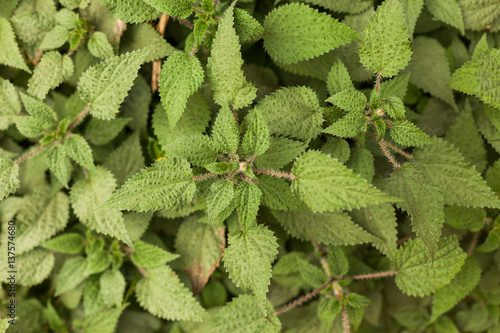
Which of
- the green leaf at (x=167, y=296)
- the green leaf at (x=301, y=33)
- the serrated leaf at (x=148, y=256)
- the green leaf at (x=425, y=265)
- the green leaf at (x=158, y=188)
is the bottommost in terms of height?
the green leaf at (x=167, y=296)

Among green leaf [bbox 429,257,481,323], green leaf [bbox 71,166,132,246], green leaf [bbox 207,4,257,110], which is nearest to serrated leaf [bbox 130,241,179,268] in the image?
green leaf [bbox 71,166,132,246]

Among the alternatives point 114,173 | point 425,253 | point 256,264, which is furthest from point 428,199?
point 114,173

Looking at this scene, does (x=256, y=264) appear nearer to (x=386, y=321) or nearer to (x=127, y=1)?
(x=127, y=1)

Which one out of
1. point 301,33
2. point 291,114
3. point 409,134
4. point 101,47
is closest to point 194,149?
point 291,114

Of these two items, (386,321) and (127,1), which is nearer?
(127,1)

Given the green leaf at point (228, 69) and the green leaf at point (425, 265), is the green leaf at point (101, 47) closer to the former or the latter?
the green leaf at point (228, 69)

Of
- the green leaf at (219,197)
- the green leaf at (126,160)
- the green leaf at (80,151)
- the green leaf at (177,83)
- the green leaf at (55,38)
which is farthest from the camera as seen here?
the green leaf at (126,160)

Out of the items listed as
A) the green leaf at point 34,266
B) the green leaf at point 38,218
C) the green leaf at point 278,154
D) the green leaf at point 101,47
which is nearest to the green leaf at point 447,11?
the green leaf at point 278,154
